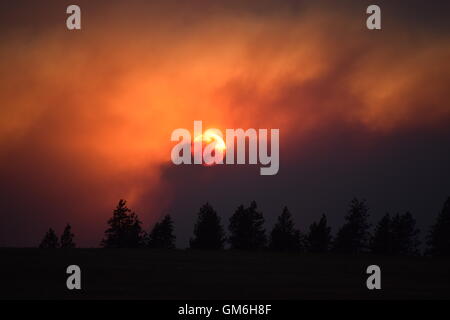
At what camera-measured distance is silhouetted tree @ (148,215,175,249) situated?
6353 centimetres

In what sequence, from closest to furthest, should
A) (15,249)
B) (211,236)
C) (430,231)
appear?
(15,249) → (211,236) → (430,231)

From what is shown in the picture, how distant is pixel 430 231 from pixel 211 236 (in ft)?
62.9

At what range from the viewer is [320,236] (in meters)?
66.2

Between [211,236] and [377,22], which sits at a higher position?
[377,22]

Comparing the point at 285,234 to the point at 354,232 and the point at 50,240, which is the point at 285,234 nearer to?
the point at 354,232

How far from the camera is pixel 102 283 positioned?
26578 millimetres

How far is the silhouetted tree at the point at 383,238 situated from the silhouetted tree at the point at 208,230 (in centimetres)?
1375

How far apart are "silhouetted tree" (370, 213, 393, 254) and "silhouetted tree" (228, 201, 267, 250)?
984 cm

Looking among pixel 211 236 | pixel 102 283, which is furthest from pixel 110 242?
pixel 102 283

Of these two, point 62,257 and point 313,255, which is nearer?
point 62,257

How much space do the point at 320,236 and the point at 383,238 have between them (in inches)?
220

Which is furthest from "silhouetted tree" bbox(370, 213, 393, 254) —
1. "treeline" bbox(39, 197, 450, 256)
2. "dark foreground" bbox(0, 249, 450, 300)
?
"dark foreground" bbox(0, 249, 450, 300)

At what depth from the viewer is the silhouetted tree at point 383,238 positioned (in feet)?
207
